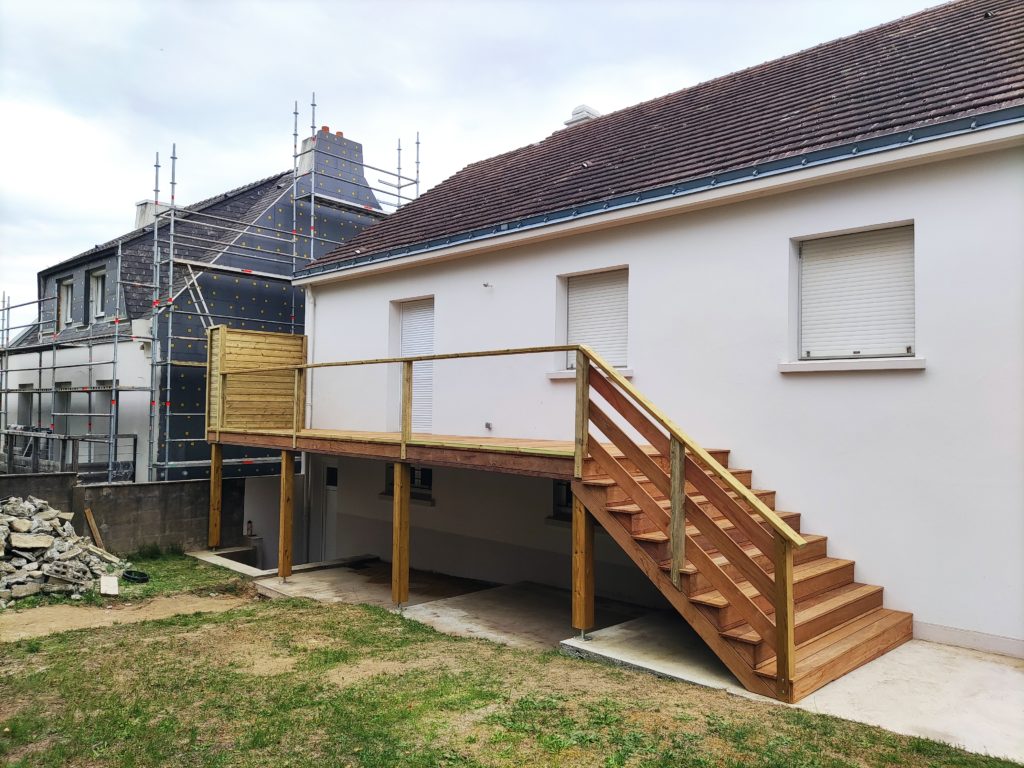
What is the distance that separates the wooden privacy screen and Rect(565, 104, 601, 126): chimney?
6.77 meters

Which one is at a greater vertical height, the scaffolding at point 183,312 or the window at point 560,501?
the scaffolding at point 183,312

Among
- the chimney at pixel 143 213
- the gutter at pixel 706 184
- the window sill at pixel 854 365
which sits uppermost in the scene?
the chimney at pixel 143 213

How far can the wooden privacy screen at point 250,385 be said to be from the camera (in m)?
10.7

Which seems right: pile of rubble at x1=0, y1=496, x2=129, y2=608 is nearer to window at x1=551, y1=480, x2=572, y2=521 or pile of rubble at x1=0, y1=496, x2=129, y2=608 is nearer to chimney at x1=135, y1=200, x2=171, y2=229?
window at x1=551, y1=480, x2=572, y2=521

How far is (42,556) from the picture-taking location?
9250 mm

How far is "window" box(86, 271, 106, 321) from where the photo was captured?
54.2ft

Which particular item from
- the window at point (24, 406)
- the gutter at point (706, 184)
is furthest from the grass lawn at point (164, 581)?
the window at point (24, 406)

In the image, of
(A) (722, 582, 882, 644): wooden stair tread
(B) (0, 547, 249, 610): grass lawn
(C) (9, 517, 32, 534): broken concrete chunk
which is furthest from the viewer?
(C) (9, 517, 32, 534): broken concrete chunk

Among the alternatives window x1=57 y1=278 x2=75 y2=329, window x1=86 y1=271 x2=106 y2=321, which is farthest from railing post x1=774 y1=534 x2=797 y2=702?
window x1=57 y1=278 x2=75 y2=329

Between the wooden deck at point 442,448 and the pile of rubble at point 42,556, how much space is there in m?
2.58

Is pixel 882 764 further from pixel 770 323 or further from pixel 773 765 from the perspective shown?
pixel 770 323

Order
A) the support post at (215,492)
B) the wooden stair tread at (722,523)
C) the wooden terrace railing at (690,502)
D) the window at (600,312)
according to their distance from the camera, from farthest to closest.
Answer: the support post at (215,492) < the window at (600,312) < the wooden stair tread at (722,523) < the wooden terrace railing at (690,502)

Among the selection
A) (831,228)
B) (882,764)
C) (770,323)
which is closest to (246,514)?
(770,323)

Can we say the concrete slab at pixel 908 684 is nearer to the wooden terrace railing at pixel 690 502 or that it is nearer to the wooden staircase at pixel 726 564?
the wooden staircase at pixel 726 564
